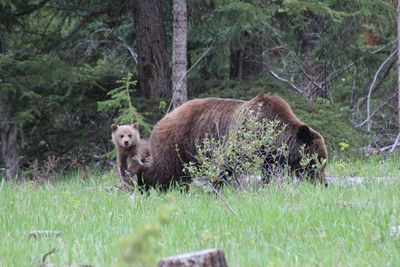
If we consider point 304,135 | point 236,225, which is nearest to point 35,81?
point 304,135

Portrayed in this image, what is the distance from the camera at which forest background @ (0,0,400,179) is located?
11.4 m

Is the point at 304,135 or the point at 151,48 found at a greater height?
the point at 151,48

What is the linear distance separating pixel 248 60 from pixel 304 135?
19.2 ft

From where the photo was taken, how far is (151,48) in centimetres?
1234

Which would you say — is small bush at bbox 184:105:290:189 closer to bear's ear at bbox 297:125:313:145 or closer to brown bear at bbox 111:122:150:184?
bear's ear at bbox 297:125:313:145

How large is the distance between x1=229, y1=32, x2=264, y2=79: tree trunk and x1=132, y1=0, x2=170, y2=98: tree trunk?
79.7 inches

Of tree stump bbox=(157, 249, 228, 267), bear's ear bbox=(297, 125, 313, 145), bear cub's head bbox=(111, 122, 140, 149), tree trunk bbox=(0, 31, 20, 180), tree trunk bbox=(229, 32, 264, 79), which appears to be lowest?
tree trunk bbox=(0, 31, 20, 180)

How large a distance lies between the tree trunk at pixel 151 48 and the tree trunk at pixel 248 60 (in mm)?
2024

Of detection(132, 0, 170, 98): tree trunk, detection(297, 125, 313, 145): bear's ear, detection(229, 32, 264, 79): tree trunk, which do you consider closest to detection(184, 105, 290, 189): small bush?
detection(297, 125, 313, 145): bear's ear

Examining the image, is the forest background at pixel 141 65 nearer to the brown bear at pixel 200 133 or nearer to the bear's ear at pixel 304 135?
the brown bear at pixel 200 133

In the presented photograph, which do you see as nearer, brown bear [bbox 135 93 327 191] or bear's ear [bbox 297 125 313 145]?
bear's ear [bbox 297 125 313 145]

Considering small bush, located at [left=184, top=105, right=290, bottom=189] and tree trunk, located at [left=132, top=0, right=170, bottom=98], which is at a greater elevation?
tree trunk, located at [left=132, top=0, right=170, bottom=98]

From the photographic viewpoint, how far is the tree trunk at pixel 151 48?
12227mm

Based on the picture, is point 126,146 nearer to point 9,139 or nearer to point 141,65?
point 141,65
